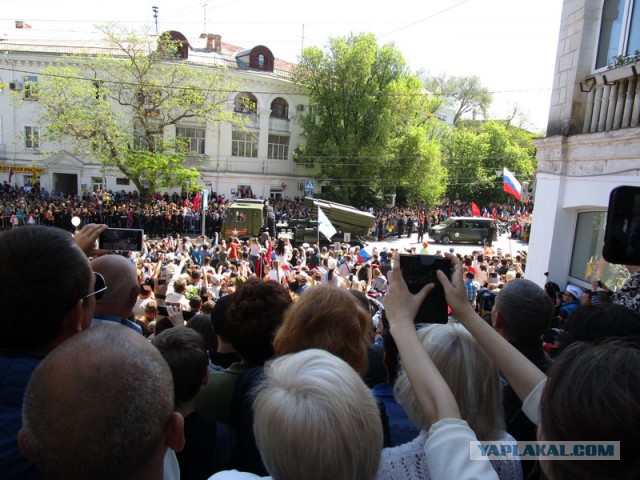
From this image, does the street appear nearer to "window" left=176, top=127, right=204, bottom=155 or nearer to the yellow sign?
"window" left=176, top=127, right=204, bottom=155

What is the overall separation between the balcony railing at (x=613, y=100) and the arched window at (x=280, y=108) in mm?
32853

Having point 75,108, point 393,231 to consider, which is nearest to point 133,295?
point 75,108

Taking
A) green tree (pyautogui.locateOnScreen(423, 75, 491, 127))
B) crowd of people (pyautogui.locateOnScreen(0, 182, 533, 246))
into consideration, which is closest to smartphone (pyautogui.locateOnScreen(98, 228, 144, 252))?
crowd of people (pyautogui.locateOnScreen(0, 182, 533, 246))

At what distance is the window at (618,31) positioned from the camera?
688 centimetres

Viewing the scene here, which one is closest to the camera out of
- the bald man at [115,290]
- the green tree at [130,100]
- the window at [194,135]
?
the bald man at [115,290]

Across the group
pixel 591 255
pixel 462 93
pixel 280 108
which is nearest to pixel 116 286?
pixel 591 255

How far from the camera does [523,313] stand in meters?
2.89

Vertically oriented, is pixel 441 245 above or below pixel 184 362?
below

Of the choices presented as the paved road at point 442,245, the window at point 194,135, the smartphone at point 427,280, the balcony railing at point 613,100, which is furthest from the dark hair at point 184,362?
the window at point 194,135

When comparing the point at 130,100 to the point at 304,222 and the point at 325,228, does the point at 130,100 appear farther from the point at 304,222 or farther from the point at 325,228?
the point at 325,228

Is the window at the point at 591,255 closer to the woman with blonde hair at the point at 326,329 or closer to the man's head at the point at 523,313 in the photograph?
the man's head at the point at 523,313

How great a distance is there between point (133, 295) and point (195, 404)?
899mm

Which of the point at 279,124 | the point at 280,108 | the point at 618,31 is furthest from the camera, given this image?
the point at 280,108

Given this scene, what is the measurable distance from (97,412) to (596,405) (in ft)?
4.12
